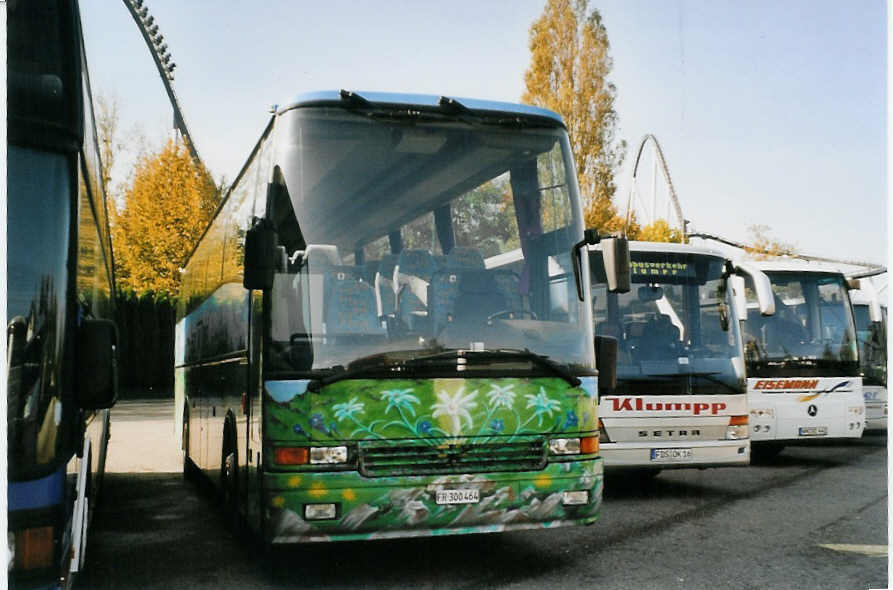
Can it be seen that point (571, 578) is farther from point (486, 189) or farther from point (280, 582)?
point (486, 189)

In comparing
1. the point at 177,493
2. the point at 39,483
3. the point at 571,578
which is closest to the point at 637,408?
the point at 571,578

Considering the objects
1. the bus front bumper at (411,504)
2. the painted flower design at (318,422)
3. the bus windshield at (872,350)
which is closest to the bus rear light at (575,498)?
the bus front bumper at (411,504)

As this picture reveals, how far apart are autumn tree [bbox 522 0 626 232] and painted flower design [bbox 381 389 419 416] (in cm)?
1054

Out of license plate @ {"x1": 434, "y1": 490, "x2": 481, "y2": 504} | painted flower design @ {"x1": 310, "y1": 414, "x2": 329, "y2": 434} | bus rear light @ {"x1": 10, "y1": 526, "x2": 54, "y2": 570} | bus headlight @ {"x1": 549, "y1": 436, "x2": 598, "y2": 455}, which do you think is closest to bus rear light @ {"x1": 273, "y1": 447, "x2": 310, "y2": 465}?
painted flower design @ {"x1": 310, "y1": 414, "x2": 329, "y2": 434}

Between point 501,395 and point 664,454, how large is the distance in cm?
406

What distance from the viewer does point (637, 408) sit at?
971cm

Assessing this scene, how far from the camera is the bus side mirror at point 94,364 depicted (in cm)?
409

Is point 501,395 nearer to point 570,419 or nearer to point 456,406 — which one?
point 456,406

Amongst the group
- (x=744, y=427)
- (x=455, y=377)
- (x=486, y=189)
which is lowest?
(x=744, y=427)

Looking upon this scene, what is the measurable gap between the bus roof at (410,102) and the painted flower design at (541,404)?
1.84 m

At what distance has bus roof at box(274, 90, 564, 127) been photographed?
6.18 meters

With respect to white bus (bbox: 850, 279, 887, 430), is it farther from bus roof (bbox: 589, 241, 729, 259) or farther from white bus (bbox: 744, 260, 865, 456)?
bus roof (bbox: 589, 241, 729, 259)

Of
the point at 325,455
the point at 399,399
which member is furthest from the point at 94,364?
the point at 399,399

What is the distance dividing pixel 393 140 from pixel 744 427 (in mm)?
5360
